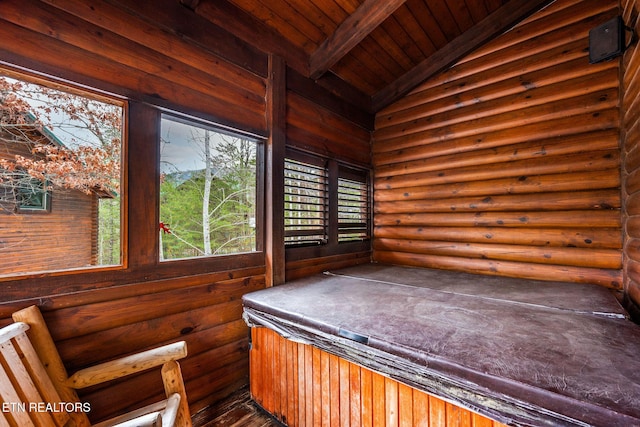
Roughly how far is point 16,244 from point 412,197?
3.38 m

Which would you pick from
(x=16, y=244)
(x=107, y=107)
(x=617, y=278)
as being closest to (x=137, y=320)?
(x=16, y=244)

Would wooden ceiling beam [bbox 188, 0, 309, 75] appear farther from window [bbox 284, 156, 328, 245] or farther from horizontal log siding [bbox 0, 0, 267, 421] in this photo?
window [bbox 284, 156, 328, 245]

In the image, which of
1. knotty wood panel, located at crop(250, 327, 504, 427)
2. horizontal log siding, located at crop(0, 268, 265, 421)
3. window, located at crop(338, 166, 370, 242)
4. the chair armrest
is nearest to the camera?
knotty wood panel, located at crop(250, 327, 504, 427)

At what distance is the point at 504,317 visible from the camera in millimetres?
1537

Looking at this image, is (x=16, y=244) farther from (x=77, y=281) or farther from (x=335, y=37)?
(x=335, y=37)

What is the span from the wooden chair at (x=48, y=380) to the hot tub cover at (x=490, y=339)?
2.06ft

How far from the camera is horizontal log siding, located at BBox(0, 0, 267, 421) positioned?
137cm

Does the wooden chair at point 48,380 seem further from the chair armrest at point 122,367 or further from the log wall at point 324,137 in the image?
the log wall at point 324,137

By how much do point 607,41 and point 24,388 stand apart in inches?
162

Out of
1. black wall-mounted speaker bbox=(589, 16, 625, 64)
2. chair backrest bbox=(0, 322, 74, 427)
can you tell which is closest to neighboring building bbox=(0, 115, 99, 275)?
chair backrest bbox=(0, 322, 74, 427)


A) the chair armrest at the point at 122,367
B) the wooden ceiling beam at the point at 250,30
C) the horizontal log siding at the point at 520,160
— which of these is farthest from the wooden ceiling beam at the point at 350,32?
the chair armrest at the point at 122,367

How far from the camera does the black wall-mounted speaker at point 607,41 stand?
6.40ft

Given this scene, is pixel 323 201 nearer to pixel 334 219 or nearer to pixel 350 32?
pixel 334 219

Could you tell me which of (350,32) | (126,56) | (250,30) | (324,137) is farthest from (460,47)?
(126,56)
